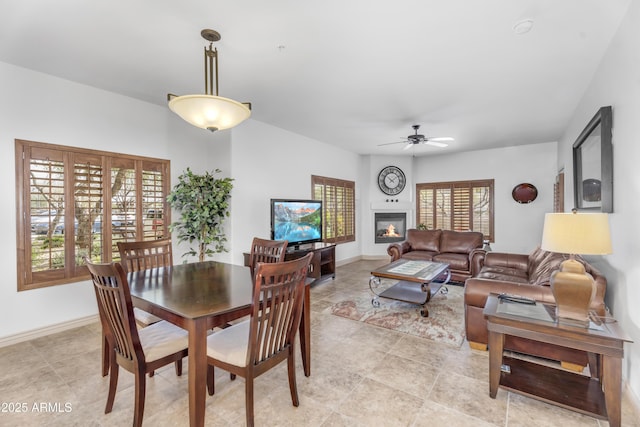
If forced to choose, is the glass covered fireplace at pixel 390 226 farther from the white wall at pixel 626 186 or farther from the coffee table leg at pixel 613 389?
the coffee table leg at pixel 613 389

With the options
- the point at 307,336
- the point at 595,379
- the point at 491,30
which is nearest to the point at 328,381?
the point at 307,336

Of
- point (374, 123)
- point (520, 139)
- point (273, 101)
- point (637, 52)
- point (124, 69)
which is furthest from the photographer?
point (520, 139)

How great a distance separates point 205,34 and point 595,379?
378 cm

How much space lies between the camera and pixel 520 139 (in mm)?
5945

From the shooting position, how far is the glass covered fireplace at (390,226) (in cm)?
752

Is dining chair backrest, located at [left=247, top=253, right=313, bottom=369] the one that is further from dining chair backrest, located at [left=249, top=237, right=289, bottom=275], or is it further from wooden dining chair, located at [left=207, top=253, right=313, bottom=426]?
dining chair backrest, located at [left=249, top=237, right=289, bottom=275]

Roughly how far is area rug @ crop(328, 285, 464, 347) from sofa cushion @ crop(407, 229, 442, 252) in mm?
1553

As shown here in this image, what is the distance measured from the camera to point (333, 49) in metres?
2.61

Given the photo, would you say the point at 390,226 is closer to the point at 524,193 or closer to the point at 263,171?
the point at 524,193

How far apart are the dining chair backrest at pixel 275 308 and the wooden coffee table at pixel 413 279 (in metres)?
2.08

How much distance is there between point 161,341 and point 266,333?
72cm

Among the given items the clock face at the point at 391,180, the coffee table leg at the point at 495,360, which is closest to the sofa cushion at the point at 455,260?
the clock face at the point at 391,180

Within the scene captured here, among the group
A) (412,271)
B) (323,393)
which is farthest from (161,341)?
→ (412,271)

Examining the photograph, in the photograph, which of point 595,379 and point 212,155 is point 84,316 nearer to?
point 212,155
